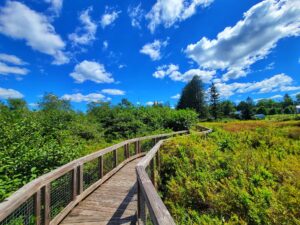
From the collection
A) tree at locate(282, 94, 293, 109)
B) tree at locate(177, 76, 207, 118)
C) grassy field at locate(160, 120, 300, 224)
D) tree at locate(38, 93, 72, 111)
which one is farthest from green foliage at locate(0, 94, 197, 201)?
tree at locate(282, 94, 293, 109)

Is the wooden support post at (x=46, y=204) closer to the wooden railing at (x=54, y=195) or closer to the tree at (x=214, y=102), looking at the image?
the wooden railing at (x=54, y=195)

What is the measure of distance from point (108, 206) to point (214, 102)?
59728 mm

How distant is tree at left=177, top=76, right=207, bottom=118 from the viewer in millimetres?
51219

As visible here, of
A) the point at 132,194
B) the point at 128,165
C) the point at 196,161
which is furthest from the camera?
the point at 128,165

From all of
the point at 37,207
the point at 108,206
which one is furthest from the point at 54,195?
the point at 108,206

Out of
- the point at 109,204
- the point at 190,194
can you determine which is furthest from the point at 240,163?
the point at 109,204

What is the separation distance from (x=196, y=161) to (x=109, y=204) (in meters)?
3.07

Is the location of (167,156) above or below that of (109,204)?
above

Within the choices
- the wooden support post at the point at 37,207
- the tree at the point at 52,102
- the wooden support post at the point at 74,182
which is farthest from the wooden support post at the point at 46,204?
the tree at the point at 52,102

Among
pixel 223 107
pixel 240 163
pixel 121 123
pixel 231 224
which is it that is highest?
pixel 223 107

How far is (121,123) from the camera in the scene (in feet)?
52.2

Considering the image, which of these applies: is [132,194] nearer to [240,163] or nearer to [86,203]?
[86,203]

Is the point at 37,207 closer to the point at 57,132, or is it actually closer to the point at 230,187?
the point at 230,187

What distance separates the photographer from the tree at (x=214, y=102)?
59.0 m
